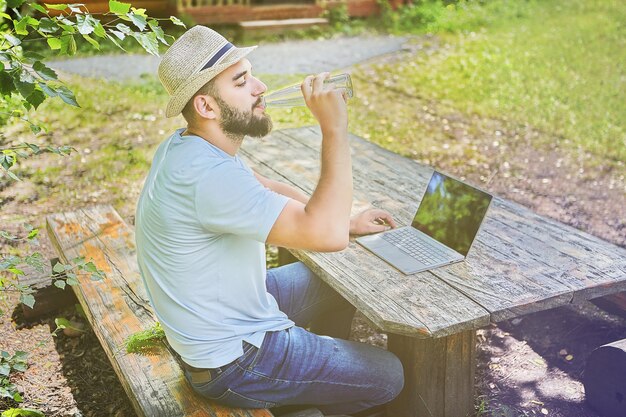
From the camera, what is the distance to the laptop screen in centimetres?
306

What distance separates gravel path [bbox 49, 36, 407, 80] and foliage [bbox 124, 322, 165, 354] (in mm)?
6404

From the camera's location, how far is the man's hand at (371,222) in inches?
130

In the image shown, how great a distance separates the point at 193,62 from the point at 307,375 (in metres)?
1.24

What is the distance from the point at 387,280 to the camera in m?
2.90

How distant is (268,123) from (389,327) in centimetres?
88

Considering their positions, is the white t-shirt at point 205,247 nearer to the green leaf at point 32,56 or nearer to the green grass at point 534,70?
the green leaf at point 32,56

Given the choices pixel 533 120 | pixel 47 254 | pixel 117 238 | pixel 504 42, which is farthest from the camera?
pixel 504 42

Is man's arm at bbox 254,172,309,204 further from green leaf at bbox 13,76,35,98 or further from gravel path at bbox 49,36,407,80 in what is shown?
gravel path at bbox 49,36,407,80

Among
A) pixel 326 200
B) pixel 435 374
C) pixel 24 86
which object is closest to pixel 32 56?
pixel 24 86

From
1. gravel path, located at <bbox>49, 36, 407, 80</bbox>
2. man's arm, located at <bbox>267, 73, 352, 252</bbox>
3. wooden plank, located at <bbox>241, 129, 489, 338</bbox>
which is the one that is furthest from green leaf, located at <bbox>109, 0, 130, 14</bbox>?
gravel path, located at <bbox>49, 36, 407, 80</bbox>

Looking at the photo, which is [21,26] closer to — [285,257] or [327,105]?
[327,105]

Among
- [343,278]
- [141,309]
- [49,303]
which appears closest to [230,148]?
[343,278]

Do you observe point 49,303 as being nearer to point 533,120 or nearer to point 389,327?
point 389,327

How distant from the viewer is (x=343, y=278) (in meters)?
2.93
